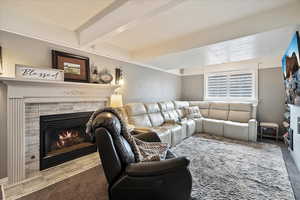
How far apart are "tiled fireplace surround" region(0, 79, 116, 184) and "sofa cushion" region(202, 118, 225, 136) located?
3.79 metres

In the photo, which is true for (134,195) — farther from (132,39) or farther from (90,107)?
(132,39)

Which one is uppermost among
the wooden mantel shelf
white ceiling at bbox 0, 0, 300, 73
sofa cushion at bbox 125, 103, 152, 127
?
white ceiling at bbox 0, 0, 300, 73

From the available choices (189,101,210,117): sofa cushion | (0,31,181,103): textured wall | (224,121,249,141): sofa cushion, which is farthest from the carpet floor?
(189,101,210,117): sofa cushion

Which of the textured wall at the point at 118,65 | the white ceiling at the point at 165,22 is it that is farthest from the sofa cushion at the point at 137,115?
the white ceiling at the point at 165,22

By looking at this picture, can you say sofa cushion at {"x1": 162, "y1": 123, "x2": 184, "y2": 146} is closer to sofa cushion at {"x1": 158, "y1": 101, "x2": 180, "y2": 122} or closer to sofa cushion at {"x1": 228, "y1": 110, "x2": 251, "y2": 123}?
sofa cushion at {"x1": 158, "y1": 101, "x2": 180, "y2": 122}

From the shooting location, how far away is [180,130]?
3.43m

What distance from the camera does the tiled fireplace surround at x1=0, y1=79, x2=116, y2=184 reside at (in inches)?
71.4

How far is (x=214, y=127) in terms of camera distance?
4.15 meters

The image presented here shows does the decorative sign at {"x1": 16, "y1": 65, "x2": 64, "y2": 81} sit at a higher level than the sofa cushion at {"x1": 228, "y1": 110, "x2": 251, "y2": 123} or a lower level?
higher

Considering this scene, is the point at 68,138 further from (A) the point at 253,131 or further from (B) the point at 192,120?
(A) the point at 253,131

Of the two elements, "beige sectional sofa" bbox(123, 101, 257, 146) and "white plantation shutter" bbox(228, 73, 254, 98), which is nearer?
"beige sectional sofa" bbox(123, 101, 257, 146)

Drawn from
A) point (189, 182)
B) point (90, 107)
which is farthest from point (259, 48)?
point (90, 107)

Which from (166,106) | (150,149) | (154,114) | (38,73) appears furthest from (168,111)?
(38,73)

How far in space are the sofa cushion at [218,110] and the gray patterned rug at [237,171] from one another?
1.34m
